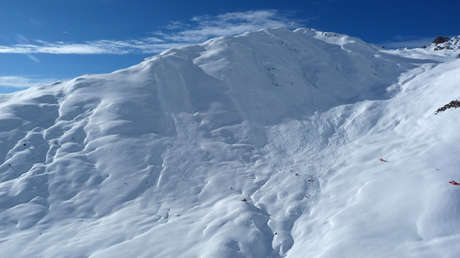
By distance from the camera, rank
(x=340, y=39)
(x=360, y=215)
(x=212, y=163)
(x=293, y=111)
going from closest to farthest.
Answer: (x=360, y=215) < (x=212, y=163) < (x=293, y=111) < (x=340, y=39)

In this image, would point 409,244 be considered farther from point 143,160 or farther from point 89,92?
point 89,92

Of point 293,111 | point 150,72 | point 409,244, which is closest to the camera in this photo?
point 409,244

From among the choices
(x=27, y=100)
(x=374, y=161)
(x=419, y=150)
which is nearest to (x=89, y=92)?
(x=27, y=100)

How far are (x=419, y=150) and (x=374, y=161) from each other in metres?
1.39

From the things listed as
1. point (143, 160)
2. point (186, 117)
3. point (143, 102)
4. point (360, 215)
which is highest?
point (143, 102)

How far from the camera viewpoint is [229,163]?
12375 millimetres

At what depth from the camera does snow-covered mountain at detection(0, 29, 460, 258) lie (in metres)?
7.83

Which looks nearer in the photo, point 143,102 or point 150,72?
point 143,102

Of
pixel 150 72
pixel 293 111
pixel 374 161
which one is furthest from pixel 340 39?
pixel 374 161

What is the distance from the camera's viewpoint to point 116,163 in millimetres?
11672

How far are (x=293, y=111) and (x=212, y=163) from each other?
6145 mm

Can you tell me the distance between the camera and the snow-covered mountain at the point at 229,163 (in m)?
7.83

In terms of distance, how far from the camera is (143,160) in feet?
39.5

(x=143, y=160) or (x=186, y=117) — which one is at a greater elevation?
(x=186, y=117)
